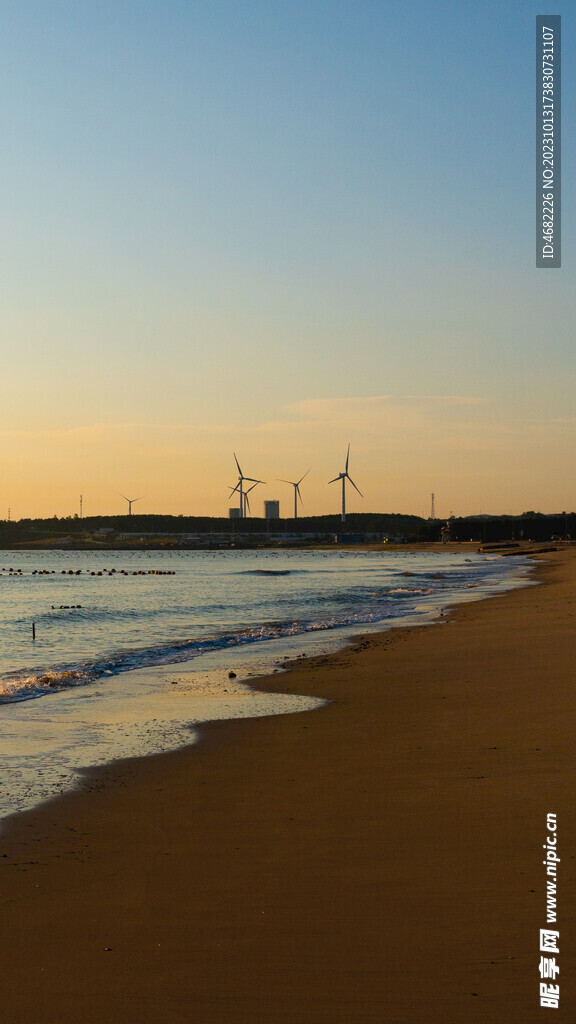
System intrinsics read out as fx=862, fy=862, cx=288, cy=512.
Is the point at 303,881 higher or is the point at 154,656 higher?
the point at 303,881

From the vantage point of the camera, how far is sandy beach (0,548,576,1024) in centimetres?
549

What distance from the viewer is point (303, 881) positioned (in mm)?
7281

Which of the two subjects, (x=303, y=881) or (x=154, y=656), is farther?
(x=154, y=656)

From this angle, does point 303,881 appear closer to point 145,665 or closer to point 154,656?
point 145,665

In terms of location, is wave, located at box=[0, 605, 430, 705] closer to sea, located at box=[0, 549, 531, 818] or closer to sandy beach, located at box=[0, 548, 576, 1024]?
sea, located at box=[0, 549, 531, 818]

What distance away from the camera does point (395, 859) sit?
7.67 meters

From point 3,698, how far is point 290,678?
21.5 feet

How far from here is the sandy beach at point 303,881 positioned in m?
5.49

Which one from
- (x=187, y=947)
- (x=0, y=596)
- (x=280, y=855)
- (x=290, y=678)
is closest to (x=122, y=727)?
(x=290, y=678)

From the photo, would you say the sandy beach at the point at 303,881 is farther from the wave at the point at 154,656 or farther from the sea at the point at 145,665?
the wave at the point at 154,656

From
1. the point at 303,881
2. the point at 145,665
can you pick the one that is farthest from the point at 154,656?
the point at 303,881

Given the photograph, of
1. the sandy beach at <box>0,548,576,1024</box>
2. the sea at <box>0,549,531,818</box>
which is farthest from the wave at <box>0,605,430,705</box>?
the sandy beach at <box>0,548,576,1024</box>

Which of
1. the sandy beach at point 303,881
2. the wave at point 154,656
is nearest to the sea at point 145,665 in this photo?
the wave at point 154,656

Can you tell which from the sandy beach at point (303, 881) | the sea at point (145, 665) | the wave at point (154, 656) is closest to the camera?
the sandy beach at point (303, 881)
